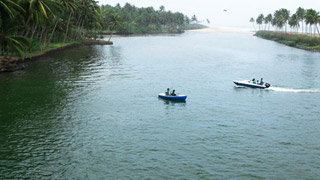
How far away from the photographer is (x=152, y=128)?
4884 centimetres

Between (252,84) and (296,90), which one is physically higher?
(252,84)

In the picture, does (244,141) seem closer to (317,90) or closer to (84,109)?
(84,109)

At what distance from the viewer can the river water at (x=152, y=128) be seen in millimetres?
36188

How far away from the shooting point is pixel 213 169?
119ft

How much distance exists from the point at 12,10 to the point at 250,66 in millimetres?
82311

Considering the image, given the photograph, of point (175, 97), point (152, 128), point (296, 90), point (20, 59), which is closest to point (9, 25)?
point (20, 59)

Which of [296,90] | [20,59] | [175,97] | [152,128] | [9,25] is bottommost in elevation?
[152,128]

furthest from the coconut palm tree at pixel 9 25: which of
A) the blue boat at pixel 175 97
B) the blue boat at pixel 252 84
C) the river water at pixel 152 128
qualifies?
the blue boat at pixel 252 84

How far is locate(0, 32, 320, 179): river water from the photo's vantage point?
36.2 metres

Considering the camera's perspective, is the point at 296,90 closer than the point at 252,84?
Yes

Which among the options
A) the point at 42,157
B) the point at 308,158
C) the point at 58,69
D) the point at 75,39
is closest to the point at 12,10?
the point at 58,69

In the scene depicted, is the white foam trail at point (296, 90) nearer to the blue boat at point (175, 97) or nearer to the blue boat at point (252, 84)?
the blue boat at point (252, 84)

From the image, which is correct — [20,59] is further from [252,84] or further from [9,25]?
[252,84]

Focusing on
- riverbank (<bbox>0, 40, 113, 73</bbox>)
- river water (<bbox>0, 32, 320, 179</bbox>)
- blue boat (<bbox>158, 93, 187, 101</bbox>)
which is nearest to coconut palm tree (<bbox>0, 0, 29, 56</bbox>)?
riverbank (<bbox>0, 40, 113, 73</bbox>)
